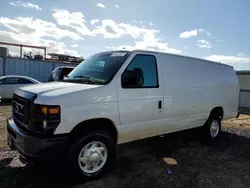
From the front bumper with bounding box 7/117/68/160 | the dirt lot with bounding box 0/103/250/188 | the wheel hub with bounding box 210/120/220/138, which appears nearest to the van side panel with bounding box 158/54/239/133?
the wheel hub with bounding box 210/120/220/138

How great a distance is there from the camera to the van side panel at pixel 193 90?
180 inches

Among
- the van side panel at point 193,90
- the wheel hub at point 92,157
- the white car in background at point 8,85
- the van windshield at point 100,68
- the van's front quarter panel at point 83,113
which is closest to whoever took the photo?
the van's front quarter panel at point 83,113

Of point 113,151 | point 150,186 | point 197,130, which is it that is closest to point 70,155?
point 113,151

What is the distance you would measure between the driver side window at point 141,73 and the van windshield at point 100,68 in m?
0.20

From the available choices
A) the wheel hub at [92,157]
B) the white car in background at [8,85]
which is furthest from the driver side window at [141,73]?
the white car in background at [8,85]

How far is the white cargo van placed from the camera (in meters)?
3.03

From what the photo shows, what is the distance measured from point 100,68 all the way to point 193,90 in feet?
7.94

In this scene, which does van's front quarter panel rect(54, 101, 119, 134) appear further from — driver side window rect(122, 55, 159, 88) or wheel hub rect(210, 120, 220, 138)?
wheel hub rect(210, 120, 220, 138)

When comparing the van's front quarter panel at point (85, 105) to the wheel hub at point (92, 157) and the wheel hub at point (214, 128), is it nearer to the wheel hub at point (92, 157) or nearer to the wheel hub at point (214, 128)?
the wheel hub at point (92, 157)

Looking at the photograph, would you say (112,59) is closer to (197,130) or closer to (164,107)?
(164,107)

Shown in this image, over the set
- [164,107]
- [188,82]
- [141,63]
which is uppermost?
[141,63]

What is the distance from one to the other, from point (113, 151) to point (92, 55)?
212cm

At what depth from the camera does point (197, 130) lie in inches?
256

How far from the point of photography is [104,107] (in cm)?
346
